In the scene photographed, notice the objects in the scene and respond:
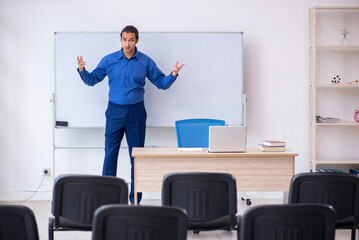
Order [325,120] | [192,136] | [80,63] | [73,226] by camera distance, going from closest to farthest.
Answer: [73,226] < [192,136] < [80,63] < [325,120]

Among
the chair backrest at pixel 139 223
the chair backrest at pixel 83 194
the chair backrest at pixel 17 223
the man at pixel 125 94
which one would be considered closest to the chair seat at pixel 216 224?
the chair backrest at pixel 83 194

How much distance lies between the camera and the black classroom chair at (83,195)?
2.33 metres

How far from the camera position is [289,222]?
68.3 inches

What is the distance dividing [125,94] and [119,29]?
0.98 metres

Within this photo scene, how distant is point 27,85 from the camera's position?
513 centimetres

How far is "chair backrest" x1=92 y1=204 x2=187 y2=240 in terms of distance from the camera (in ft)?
5.28

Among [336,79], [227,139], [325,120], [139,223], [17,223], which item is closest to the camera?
[139,223]

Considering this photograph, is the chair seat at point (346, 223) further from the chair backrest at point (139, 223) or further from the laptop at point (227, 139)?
the chair backrest at point (139, 223)

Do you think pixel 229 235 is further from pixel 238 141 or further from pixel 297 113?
pixel 297 113

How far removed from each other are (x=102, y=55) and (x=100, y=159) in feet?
4.13

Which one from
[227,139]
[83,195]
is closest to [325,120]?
[227,139]

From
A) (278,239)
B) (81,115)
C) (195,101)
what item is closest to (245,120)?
(195,101)

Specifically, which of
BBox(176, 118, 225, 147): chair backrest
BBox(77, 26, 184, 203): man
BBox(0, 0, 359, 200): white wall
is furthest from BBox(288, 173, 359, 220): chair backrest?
BBox(0, 0, 359, 200): white wall

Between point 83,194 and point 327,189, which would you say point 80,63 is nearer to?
point 83,194
